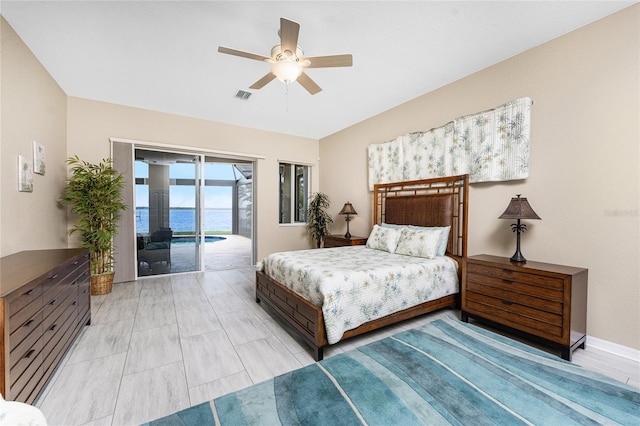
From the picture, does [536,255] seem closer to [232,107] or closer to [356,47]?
[356,47]

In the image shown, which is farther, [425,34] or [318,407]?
[425,34]

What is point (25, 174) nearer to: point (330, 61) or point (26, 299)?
point (26, 299)

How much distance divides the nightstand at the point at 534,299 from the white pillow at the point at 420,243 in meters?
0.48

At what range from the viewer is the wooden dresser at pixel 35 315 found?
1.33 m

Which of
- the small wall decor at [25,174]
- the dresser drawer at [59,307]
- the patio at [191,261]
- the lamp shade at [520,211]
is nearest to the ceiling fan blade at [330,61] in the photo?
the lamp shade at [520,211]

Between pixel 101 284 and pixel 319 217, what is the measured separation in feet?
12.5

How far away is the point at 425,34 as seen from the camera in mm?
2445

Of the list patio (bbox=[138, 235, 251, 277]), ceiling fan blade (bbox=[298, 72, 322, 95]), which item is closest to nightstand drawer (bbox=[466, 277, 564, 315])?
ceiling fan blade (bbox=[298, 72, 322, 95])

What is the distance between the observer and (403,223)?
12.9 ft

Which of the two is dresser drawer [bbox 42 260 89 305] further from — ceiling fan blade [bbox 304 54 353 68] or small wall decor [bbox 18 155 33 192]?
ceiling fan blade [bbox 304 54 353 68]

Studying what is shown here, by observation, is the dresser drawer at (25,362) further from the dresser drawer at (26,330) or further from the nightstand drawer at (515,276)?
the nightstand drawer at (515,276)

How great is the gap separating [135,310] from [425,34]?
4341mm

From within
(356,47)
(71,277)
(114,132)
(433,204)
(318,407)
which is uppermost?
(356,47)

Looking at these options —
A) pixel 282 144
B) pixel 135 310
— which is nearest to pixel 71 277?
pixel 135 310
